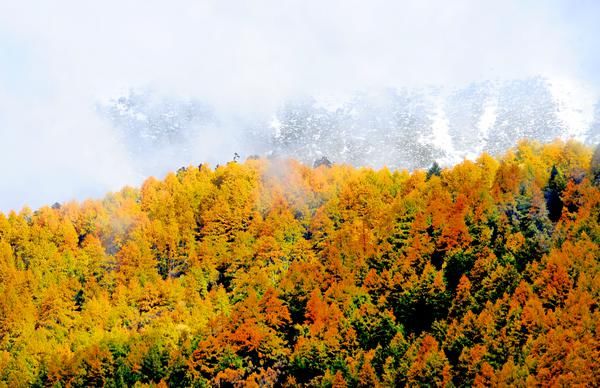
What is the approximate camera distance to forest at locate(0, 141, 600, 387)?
102 metres

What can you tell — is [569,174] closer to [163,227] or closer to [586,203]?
[586,203]

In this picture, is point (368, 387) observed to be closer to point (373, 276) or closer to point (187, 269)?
point (373, 276)

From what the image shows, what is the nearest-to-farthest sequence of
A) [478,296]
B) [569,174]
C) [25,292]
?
[478,296] < [569,174] < [25,292]

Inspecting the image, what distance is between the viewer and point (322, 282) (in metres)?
132

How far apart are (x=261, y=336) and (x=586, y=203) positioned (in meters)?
50.8

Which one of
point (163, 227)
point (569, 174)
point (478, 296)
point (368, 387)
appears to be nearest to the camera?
point (368, 387)

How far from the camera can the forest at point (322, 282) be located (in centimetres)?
10238

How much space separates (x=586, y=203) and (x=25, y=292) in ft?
320

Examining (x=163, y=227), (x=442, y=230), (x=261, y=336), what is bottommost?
(x=261, y=336)

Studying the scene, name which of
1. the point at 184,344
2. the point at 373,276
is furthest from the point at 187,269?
the point at 373,276

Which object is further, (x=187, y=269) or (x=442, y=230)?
(x=187, y=269)

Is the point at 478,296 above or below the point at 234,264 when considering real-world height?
below

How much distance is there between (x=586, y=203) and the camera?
403ft

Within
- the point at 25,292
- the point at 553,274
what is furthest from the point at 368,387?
the point at 25,292
